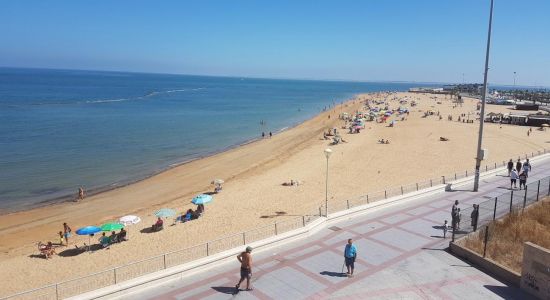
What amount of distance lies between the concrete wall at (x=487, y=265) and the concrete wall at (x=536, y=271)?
0.37 m

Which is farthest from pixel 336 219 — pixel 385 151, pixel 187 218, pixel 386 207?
pixel 385 151

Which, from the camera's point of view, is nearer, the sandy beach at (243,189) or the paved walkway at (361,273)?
the paved walkway at (361,273)

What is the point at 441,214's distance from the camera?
14930 millimetres

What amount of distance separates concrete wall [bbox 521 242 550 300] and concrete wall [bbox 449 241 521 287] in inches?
14.7

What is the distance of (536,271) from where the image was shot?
29.8 feet

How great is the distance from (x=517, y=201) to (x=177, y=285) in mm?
12460

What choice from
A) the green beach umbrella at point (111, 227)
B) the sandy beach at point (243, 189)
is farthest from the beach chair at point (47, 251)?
the green beach umbrella at point (111, 227)

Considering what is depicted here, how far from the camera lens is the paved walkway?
925 centimetres

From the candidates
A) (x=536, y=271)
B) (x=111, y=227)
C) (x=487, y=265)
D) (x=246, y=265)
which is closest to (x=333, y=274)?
(x=246, y=265)

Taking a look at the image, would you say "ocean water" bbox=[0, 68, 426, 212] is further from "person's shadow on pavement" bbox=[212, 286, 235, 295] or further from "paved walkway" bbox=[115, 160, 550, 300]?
"person's shadow on pavement" bbox=[212, 286, 235, 295]

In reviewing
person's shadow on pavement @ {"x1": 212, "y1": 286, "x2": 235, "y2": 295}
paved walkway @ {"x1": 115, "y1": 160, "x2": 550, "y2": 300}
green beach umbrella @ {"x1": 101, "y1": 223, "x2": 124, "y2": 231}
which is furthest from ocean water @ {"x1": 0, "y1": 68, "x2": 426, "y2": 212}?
person's shadow on pavement @ {"x1": 212, "y1": 286, "x2": 235, "y2": 295}

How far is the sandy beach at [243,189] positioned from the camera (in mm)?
15859

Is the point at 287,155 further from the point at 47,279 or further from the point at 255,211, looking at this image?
the point at 47,279

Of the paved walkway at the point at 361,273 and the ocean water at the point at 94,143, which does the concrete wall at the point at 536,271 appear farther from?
the ocean water at the point at 94,143
